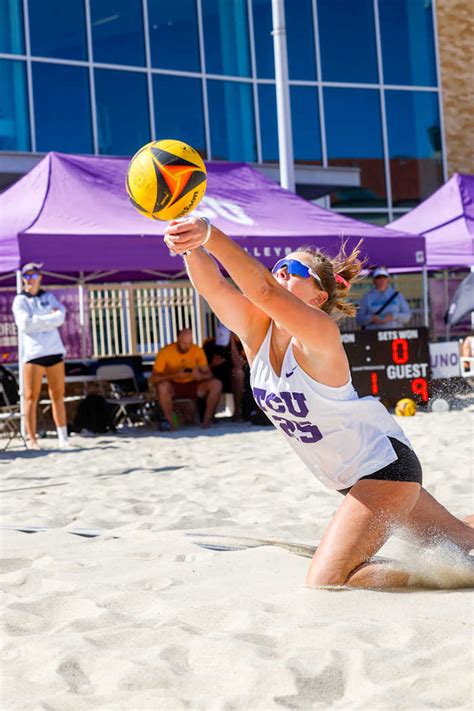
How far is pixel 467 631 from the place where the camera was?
2.95m

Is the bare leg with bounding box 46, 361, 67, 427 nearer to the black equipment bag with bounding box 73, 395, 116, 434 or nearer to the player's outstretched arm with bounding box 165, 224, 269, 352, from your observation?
the black equipment bag with bounding box 73, 395, 116, 434

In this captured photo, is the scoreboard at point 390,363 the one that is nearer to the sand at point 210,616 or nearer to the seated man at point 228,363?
the seated man at point 228,363

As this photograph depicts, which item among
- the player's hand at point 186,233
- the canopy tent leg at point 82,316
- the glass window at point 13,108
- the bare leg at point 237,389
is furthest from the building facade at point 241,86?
the player's hand at point 186,233

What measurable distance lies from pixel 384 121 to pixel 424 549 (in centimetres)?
1821

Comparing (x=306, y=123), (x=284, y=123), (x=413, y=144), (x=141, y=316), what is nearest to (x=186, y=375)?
(x=141, y=316)

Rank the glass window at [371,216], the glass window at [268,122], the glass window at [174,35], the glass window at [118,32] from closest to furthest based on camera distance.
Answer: the glass window at [118,32], the glass window at [174,35], the glass window at [268,122], the glass window at [371,216]

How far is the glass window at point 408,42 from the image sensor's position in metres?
21.0

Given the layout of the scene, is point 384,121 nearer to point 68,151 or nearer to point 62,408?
point 68,151

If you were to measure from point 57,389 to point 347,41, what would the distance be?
43.6ft

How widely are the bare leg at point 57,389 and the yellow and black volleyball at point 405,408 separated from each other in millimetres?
3790

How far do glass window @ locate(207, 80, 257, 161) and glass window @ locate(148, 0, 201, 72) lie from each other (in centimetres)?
66

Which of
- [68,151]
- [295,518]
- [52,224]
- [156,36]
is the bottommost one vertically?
[295,518]

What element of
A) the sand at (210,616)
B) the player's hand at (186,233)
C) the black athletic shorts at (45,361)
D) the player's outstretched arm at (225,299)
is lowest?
the sand at (210,616)

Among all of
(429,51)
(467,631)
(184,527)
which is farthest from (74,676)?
(429,51)
